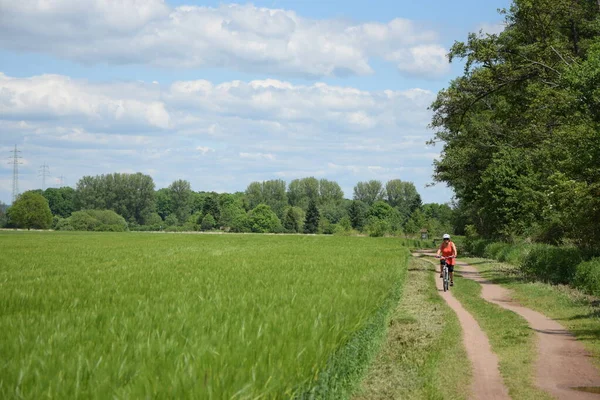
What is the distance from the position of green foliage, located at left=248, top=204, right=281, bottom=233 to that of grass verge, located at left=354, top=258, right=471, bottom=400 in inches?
5316

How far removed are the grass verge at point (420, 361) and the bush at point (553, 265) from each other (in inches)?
324

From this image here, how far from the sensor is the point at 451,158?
138 ft

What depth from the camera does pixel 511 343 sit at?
12.9 meters

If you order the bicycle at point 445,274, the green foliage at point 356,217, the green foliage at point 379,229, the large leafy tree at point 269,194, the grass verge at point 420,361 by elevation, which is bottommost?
the grass verge at point 420,361

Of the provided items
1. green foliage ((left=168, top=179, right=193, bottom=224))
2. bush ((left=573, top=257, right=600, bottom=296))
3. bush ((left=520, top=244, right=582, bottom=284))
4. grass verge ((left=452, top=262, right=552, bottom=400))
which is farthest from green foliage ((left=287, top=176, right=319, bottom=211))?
grass verge ((left=452, top=262, right=552, bottom=400))

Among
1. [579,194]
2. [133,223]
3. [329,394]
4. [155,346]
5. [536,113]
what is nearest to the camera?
[155,346]

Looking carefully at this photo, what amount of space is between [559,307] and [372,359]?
28.0 ft

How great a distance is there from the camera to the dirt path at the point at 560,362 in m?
9.60

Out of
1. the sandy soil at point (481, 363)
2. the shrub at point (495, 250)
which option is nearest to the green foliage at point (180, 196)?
the shrub at point (495, 250)

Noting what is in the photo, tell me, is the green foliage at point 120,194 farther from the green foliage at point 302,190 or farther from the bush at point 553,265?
the bush at point 553,265

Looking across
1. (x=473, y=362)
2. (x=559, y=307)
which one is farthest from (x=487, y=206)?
(x=473, y=362)

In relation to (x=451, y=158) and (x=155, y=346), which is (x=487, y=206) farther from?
(x=155, y=346)

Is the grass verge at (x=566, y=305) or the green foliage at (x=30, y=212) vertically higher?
the green foliage at (x=30, y=212)

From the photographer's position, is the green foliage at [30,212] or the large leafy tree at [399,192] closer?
the green foliage at [30,212]
